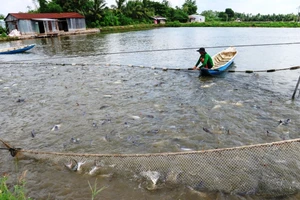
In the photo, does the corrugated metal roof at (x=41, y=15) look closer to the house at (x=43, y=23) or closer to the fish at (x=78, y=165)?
the house at (x=43, y=23)

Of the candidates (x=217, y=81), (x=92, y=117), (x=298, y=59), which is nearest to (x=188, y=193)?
(x=92, y=117)

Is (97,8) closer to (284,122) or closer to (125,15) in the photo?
(125,15)

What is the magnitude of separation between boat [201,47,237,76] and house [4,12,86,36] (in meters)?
37.8

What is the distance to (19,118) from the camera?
8438mm

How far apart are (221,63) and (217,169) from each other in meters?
11.5

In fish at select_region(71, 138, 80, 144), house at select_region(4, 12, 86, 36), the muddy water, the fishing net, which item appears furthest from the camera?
house at select_region(4, 12, 86, 36)

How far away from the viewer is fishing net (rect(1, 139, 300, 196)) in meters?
4.66

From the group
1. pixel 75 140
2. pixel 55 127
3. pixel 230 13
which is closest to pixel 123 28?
pixel 55 127

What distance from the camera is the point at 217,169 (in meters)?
5.15

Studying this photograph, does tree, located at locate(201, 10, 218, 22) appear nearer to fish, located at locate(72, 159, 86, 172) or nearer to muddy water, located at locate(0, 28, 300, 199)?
muddy water, located at locate(0, 28, 300, 199)

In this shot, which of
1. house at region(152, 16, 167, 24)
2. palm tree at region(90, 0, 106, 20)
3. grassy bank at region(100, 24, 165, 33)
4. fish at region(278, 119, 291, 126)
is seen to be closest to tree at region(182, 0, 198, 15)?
house at region(152, 16, 167, 24)

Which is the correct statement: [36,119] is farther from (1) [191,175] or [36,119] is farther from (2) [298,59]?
(2) [298,59]

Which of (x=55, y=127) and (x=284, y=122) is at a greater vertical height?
(x=284, y=122)

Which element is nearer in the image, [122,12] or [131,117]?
[131,117]
